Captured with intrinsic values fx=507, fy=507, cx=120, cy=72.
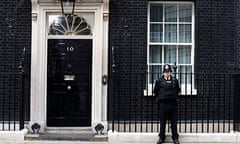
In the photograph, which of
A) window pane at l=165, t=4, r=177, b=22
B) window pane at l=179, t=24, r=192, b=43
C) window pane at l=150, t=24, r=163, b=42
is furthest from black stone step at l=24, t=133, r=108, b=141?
window pane at l=165, t=4, r=177, b=22

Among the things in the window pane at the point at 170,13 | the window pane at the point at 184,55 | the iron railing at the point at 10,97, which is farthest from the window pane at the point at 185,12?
the iron railing at the point at 10,97

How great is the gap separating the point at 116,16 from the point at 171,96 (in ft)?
9.65

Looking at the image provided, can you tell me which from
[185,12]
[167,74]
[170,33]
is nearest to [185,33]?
[170,33]

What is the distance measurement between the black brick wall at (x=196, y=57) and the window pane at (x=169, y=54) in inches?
24.3

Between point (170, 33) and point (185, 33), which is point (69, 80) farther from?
point (185, 33)

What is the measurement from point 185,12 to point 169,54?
1.19m

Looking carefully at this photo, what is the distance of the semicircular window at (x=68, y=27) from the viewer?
43.4 feet

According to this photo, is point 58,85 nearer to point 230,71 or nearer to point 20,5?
point 20,5

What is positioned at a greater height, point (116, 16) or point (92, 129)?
point (116, 16)

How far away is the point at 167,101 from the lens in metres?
11.4

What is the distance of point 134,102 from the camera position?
13.0m

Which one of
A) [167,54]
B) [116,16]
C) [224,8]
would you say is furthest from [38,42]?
[224,8]

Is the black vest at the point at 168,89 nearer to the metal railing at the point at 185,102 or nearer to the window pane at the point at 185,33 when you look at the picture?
the metal railing at the point at 185,102

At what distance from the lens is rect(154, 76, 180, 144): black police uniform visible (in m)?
11.3
